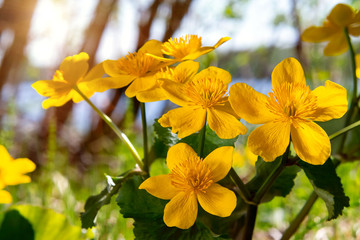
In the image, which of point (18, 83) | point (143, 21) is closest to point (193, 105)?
point (143, 21)

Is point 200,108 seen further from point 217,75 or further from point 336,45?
point 336,45

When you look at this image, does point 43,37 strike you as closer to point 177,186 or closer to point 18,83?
point 18,83

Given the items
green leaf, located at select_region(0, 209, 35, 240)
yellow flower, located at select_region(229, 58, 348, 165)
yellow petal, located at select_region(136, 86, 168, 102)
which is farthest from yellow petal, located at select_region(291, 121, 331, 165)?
green leaf, located at select_region(0, 209, 35, 240)

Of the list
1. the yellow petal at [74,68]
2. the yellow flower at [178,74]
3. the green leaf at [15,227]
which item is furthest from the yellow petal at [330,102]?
the green leaf at [15,227]

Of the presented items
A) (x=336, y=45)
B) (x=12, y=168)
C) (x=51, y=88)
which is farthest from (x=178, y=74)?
(x=12, y=168)

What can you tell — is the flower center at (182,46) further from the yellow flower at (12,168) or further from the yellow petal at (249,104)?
the yellow flower at (12,168)
